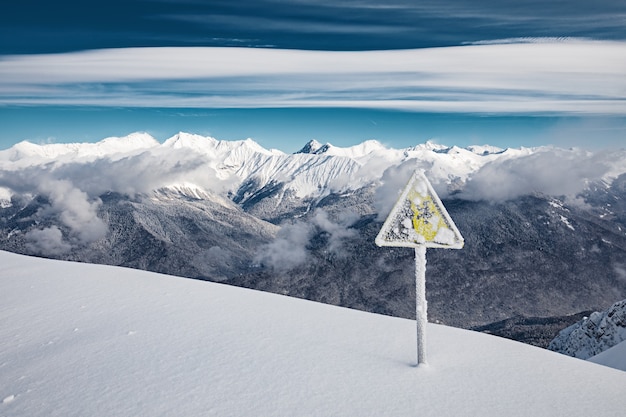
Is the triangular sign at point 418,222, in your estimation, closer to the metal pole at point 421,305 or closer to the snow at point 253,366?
the metal pole at point 421,305

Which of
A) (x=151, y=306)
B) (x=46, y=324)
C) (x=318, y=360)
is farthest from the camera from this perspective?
(x=151, y=306)

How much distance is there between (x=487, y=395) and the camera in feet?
21.2

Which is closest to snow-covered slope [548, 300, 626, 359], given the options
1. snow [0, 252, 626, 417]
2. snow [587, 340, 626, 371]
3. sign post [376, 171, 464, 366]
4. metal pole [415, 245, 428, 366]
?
snow [587, 340, 626, 371]

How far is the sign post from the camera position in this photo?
747cm

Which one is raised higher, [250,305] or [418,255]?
[418,255]

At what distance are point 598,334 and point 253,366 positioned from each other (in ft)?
359

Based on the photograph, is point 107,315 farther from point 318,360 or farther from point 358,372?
point 358,372

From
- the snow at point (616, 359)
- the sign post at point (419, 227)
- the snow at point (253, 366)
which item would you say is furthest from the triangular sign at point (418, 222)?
the snow at point (616, 359)

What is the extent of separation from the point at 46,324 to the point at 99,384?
11.2 feet

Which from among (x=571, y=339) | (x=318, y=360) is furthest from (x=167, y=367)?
(x=571, y=339)

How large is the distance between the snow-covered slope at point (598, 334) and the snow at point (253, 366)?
91.6m

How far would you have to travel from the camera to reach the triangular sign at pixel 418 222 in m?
7.47

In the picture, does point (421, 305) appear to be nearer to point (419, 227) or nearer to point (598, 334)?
point (419, 227)

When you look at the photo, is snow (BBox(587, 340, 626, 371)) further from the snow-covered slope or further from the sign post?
the snow-covered slope
